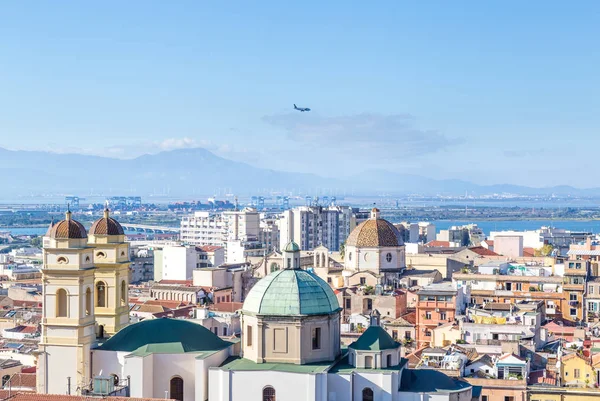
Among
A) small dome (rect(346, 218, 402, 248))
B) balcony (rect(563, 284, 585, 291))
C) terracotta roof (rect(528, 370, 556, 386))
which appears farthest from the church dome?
balcony (rect(563, 284, 585, 291))

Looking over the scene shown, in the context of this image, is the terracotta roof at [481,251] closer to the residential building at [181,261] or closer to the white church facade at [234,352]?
the residential building at [181,261]

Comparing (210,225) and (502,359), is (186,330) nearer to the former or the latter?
(502,359)

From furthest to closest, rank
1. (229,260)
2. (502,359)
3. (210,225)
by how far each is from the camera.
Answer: (210,225) → (229,260) → (502,359)

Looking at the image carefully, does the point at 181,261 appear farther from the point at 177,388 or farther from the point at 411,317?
the point at 177,388

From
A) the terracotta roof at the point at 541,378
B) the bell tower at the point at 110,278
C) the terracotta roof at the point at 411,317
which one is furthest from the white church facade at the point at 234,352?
the terracotta roof at the point at 411,317

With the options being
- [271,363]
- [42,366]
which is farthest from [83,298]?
[271,363]

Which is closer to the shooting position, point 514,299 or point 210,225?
point 514,299
